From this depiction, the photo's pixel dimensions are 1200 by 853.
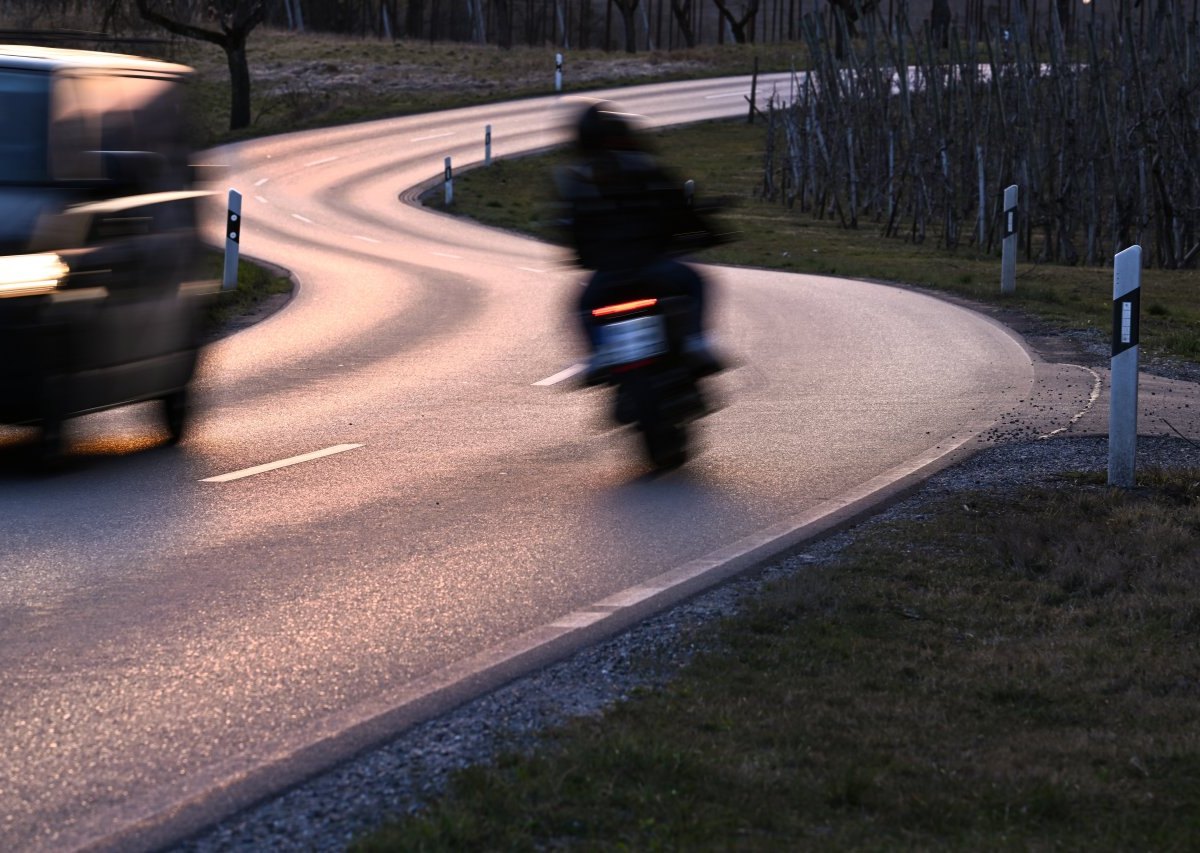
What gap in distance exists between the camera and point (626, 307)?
340 inches

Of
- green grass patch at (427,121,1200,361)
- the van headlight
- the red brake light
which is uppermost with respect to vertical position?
the van headlight

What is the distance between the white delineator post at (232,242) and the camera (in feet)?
59.7

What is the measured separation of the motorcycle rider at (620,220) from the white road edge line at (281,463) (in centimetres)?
165

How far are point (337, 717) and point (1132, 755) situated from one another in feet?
7.40

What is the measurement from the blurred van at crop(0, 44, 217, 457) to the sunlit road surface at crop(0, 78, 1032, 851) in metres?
0.50

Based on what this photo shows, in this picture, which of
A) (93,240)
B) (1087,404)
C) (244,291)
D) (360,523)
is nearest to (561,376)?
(1087,404)

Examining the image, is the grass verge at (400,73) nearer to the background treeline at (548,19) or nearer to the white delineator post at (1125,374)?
the background treeline at (548,19)

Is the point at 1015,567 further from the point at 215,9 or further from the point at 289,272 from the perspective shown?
the point at 215,9

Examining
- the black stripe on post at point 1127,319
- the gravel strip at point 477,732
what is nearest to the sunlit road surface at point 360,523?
the gravel strip at point 477,732

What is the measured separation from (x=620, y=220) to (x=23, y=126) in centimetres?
316

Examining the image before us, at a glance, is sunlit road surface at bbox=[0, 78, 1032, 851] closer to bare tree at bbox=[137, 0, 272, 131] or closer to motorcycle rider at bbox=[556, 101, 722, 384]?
motorcycle rider at bbox=[556, 101, 722, 384]

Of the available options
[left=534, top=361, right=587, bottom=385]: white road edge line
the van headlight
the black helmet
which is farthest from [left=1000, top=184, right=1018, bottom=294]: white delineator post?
the van headlight

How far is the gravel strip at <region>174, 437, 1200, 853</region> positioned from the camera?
12.9ft

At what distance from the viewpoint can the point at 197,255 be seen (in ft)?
31.4
